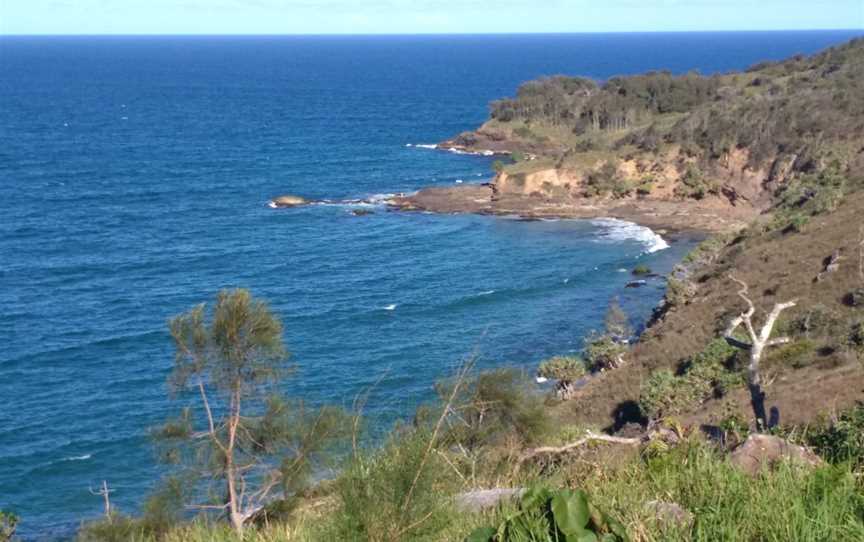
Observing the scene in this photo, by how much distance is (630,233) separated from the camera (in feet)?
219

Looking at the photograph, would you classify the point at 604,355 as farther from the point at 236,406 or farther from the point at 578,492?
the point at 578,492

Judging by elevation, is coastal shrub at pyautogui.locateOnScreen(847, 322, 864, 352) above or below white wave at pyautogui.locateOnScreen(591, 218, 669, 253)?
above

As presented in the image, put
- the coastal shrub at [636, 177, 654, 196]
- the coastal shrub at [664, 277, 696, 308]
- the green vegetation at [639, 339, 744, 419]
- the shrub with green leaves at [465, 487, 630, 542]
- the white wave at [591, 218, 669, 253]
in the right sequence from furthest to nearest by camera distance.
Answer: the coastal shrub at [636, 177, 654, 196] → the white wave at [591, 218, 669, 253] → the coastal shrub at [664, 277, 696, 308] → the green vegetation at [639, 339, 744, 419] → the shrub with green leaves at [465, 487, 630, 542]

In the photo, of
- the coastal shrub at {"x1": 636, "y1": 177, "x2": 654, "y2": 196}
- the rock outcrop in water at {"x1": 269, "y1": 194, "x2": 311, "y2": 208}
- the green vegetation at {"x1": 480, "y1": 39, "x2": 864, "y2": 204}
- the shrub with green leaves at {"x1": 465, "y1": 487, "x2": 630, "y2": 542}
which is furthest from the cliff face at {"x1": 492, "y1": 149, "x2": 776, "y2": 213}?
the shrub with green leaves at {"x1": 465, "y1": 487, "x2": 630, "y2": 542}

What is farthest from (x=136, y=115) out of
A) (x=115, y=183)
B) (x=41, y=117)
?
(x=115, y=183)

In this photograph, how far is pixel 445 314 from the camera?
50438 millimetres

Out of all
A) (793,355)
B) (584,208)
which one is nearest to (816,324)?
(793,355)

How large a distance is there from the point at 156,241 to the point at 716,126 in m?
44.3

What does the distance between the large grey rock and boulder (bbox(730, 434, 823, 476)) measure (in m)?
2.15

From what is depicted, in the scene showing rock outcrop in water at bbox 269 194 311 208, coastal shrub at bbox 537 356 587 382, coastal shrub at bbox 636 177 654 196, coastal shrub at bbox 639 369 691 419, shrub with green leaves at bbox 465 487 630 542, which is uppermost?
shrub with green leaves at bbox 465 487 630 542

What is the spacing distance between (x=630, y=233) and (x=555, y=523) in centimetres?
6164

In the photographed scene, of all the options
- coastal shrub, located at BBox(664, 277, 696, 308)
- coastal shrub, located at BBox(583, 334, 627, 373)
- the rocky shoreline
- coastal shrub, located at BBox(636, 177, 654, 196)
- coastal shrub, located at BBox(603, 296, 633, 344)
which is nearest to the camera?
coastal shrub, located at BBox(583, 334, 627, 373)

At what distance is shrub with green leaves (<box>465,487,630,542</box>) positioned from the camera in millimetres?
6551

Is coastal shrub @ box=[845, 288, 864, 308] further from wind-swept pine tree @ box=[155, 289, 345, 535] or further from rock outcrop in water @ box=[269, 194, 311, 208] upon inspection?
rock outcrop in water @ box=[269, 194, 311, 208]
